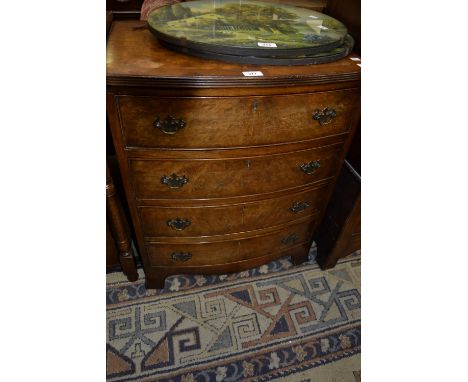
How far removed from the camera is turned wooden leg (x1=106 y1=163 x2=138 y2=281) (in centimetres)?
125

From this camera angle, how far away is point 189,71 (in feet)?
2.87

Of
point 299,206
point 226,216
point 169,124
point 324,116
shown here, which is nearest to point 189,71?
point 169,124

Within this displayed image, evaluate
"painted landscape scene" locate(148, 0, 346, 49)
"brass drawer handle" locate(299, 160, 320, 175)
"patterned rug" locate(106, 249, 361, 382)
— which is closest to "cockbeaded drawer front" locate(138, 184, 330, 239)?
"brass drawer handle" locate(299, 160, 320, 175)

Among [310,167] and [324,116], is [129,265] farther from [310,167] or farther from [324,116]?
[324,116]

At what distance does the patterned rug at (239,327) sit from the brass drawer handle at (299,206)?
55 centimetres

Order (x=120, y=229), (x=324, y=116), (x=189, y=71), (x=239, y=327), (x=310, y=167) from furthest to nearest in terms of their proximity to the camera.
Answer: (x=239, y=327)
(x=120, y=229)
(x=310, y=167)
(x=324, y=116)
(x=189, y=71)

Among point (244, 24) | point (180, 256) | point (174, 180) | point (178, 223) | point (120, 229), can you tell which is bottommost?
point (180, 256)

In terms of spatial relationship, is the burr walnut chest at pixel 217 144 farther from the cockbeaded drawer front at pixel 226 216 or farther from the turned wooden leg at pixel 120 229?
the turned wooden leg at pixel 120 229

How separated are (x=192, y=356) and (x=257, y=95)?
122 centimetres

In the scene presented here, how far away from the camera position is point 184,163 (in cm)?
108

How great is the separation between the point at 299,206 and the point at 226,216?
0.36 metres

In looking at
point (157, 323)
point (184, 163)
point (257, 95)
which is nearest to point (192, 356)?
point (157, 323)

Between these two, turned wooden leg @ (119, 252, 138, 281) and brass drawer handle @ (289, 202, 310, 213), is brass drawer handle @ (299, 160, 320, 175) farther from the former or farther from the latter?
turned wooden leg @ (119, 252, 138, 281)

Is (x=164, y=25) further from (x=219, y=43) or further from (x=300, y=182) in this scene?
(x=300, y=182)
